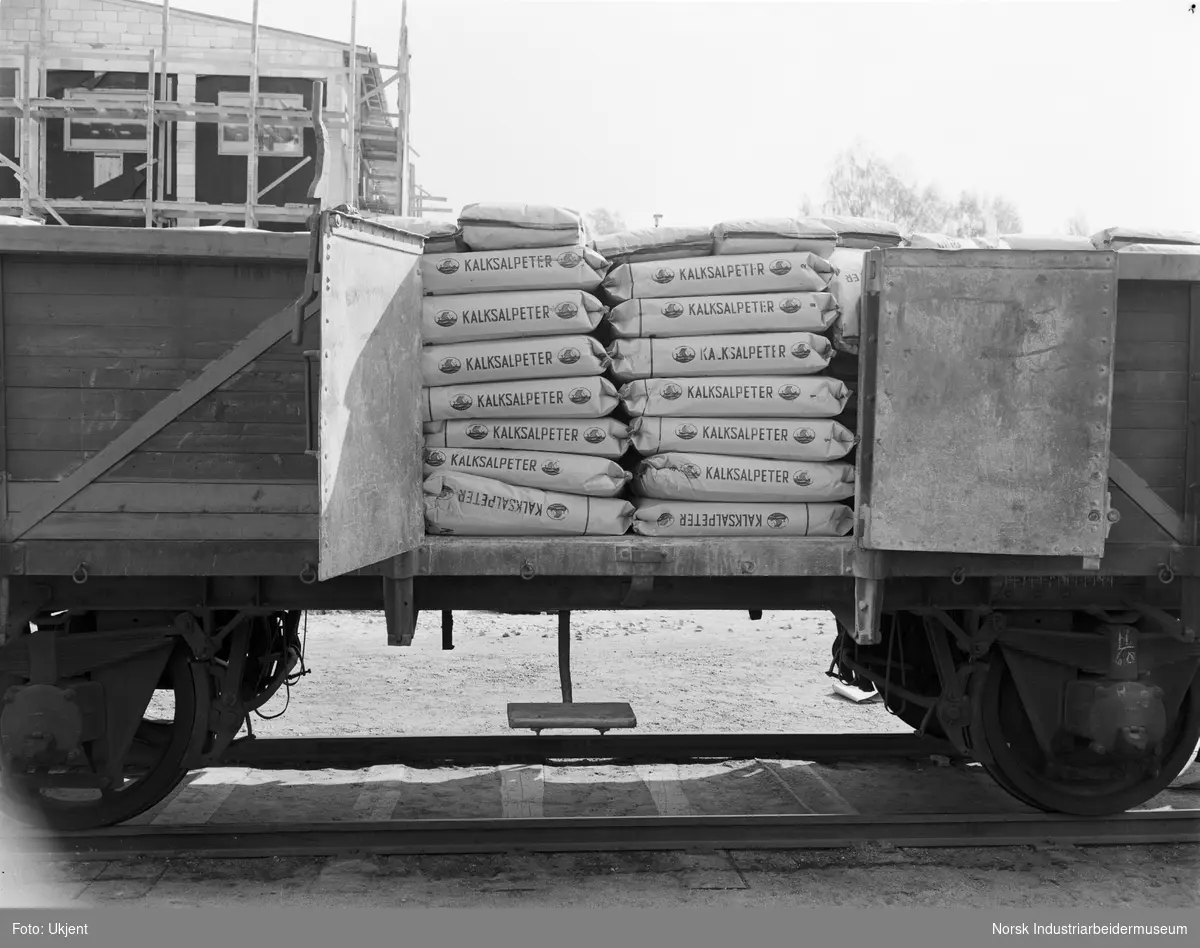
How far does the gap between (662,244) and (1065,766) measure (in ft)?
9.97

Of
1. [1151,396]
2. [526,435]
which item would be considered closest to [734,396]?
[526,435]

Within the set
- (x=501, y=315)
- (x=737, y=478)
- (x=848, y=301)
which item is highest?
(x=848, y=301)

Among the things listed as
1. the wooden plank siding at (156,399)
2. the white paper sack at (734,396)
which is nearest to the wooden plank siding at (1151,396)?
the white paper sack at (734,396)

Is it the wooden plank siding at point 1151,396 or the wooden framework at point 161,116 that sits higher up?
the wooden framework at point 161,116

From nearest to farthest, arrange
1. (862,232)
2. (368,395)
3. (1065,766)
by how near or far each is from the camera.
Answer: (368,395)
(862,232)
(1065,766)

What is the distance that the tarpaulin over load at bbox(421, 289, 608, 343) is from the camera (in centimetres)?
474

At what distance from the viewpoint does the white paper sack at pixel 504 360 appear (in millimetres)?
4742

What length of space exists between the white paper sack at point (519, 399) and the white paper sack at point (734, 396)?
0.64 ft

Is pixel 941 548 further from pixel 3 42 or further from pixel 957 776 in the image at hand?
pixel 3 42

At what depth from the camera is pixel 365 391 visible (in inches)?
168

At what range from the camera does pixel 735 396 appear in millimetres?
4801

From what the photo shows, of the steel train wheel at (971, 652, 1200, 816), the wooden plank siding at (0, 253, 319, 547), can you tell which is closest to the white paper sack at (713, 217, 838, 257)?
the wooden plank siding at (0, 253, 319, 547)

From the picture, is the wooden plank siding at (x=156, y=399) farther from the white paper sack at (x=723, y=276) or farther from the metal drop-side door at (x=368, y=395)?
the white paper sack at (x=723, y=276)

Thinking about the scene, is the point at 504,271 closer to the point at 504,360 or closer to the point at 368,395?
the point at 504,360
